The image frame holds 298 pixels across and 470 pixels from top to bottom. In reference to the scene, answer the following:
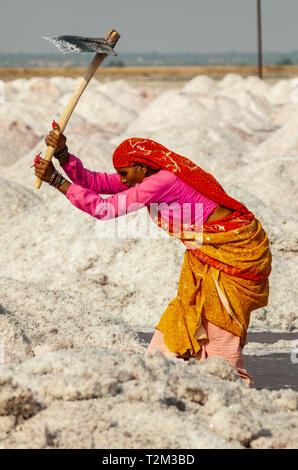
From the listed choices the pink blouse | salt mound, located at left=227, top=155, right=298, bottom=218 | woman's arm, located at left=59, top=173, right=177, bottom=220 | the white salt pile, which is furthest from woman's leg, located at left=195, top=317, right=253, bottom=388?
salt mound, located at left=227, top=155, right=298, bottom=218

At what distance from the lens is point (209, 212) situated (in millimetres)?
3545

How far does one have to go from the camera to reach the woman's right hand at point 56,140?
3504 mm

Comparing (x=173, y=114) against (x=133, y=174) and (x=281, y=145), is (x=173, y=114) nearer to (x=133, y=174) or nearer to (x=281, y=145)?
(x=281, y=145)

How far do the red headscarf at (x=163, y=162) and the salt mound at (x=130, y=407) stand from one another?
2.06 ft

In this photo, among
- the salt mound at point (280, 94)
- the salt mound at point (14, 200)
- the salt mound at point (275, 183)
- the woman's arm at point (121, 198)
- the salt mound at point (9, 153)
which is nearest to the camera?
the woman's arm at point (121, 198)

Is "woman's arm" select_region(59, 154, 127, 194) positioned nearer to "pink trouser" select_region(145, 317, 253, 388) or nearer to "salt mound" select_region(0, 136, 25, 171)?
"pink trouser" select_region(145, 317, 253, 388)

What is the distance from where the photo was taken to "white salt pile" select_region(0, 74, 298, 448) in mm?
2947

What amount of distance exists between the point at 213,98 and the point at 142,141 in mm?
17223

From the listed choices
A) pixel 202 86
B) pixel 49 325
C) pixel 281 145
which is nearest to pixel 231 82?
pixel 202 86

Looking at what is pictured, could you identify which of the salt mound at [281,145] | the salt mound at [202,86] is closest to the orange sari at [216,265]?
the salt mound at [281,145]

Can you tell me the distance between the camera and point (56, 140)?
11.5ft

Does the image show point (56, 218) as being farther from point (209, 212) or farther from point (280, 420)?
point (280, 420)

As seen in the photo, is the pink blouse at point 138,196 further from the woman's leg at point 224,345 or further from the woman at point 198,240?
the woman's leg at point 224,345

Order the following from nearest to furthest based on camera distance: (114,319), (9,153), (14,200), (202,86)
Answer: (114,319), (14,200), (9,153), (202,86)
